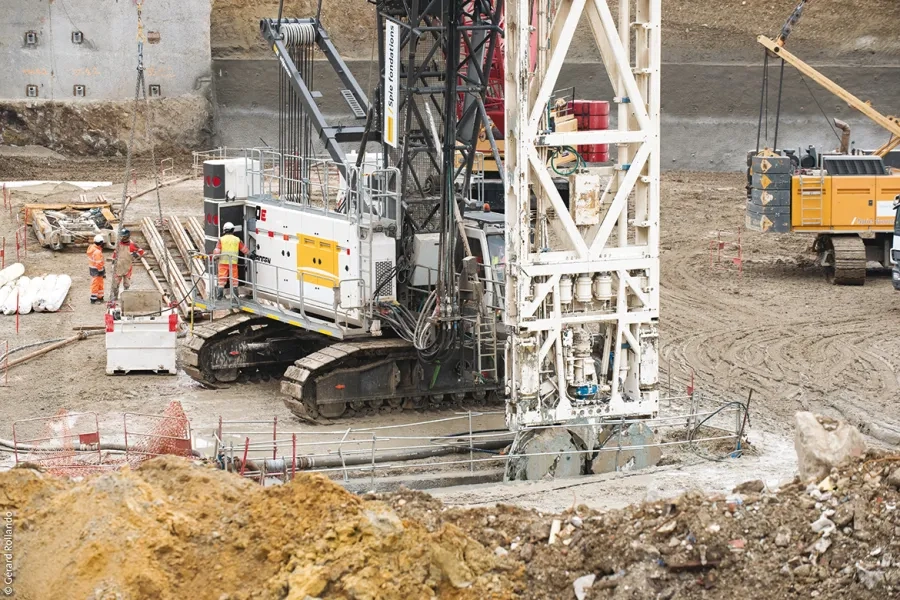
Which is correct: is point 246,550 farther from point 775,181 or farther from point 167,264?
point 775,181

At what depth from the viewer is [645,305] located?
14.9 meters

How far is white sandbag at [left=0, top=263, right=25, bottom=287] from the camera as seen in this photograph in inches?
972

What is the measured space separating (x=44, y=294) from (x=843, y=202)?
14.3 meters

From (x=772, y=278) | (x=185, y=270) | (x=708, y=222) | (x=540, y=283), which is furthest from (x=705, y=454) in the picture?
(x=708, y=222)

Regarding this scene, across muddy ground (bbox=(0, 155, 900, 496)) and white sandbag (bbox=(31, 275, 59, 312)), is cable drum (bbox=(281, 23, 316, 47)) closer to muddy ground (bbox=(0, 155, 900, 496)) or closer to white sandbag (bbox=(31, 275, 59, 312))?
muddy ground (bbox=(0, 155, 900, 496))

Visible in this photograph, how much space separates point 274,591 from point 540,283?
5554 millimetres

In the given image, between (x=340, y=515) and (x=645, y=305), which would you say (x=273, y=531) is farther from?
(x=645, y=305)

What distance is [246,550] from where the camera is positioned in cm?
1018

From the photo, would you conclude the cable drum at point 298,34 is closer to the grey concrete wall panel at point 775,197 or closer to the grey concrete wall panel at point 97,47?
the grey concrete wall panel at point 775,197

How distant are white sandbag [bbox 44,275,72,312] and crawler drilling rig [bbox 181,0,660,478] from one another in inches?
194

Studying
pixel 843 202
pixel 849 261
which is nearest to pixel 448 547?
pixel 849 261

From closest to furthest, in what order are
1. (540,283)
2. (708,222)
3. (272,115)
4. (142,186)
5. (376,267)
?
(540,283) < (376,267) < (708,222) < (142,186) < (272,115)

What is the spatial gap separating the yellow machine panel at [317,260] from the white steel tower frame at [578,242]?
3469 millimetres

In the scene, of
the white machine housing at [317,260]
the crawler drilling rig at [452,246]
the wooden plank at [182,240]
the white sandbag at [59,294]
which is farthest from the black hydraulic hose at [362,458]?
the white sandbag at [59,294]
